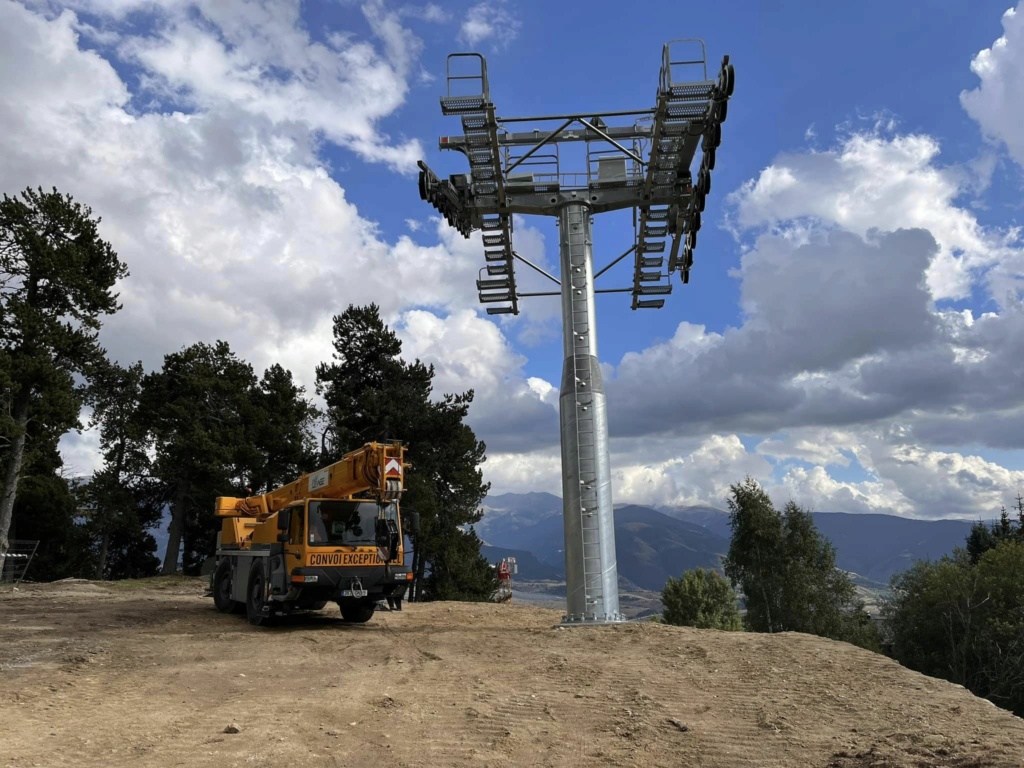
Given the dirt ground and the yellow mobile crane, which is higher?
the yellow mobile crane

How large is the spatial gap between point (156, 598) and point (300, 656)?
1531 cm

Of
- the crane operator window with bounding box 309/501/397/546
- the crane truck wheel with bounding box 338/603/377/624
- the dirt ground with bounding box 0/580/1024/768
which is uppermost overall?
the crane operator window with bounding box 309/501/397/546

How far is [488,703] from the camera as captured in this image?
26.3 feet

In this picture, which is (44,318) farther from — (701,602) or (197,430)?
(701,602)

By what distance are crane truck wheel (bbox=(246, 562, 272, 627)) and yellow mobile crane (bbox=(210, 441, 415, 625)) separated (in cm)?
2

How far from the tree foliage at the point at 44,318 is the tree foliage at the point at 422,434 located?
44.0ft

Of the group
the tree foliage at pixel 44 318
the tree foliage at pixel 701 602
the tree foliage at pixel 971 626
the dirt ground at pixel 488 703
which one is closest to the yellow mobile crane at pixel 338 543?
the dirt ground at pixel 488 703

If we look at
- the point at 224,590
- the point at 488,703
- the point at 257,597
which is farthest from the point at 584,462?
the point at 224,590

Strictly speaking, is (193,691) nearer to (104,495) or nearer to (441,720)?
(441,720)

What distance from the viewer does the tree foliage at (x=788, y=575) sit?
49.2 m

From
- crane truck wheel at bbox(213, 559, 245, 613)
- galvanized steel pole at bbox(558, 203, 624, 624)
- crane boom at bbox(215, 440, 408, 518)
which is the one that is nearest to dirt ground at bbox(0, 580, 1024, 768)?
galvanized steel pole at bbox(558, 203, 624, 624)

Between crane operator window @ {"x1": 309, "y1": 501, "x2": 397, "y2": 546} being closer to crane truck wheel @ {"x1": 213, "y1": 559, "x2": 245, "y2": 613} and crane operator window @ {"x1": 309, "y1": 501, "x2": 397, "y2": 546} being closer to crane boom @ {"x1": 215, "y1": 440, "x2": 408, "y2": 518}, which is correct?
crane boom @ {"x1": 215, "y1": 440, "x2": 408, "y2": 518}

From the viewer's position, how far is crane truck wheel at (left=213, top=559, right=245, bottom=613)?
1869 centimetres

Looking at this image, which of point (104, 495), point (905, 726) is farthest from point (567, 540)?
point (104, 495)
